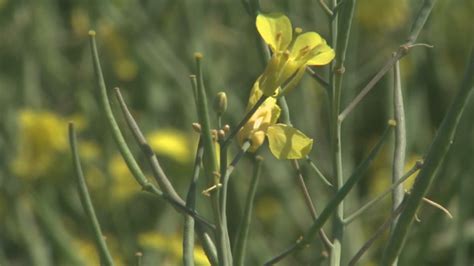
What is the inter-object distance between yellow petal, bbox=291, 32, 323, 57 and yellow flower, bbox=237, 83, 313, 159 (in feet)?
0.14

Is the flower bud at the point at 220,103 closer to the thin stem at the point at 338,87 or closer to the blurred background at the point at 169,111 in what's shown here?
the thin stem at the point at 338,87


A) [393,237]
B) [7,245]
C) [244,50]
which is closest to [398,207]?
[393,237]

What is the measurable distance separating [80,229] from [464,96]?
5.30 ft

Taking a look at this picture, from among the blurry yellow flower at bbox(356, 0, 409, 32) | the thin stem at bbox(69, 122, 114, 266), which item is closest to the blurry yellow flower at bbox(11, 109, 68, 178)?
the blurry yellow flower at bbox(356, 0, 409, 32)

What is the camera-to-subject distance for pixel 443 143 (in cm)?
83

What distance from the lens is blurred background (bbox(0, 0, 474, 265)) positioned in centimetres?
212

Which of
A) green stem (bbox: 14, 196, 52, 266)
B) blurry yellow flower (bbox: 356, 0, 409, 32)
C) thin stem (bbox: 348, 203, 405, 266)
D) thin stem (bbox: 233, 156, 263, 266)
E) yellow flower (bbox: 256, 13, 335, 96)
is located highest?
yellow flower (bbox: 256, 13, 335, 96)

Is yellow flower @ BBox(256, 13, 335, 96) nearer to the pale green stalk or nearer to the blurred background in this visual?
the pale green stalk

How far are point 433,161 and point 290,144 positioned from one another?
0.11m

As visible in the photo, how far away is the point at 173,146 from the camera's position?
7.16ft

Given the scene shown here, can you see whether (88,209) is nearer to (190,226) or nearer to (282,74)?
(190,226)

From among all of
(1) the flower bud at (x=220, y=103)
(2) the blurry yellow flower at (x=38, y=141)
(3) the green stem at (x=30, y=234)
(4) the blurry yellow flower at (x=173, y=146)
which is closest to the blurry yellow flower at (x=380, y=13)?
(4) the blurry yellow flower at (x=173, y=146)

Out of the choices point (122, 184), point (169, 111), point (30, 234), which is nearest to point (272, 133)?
point (30, 234)

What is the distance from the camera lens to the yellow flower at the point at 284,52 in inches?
34.5
